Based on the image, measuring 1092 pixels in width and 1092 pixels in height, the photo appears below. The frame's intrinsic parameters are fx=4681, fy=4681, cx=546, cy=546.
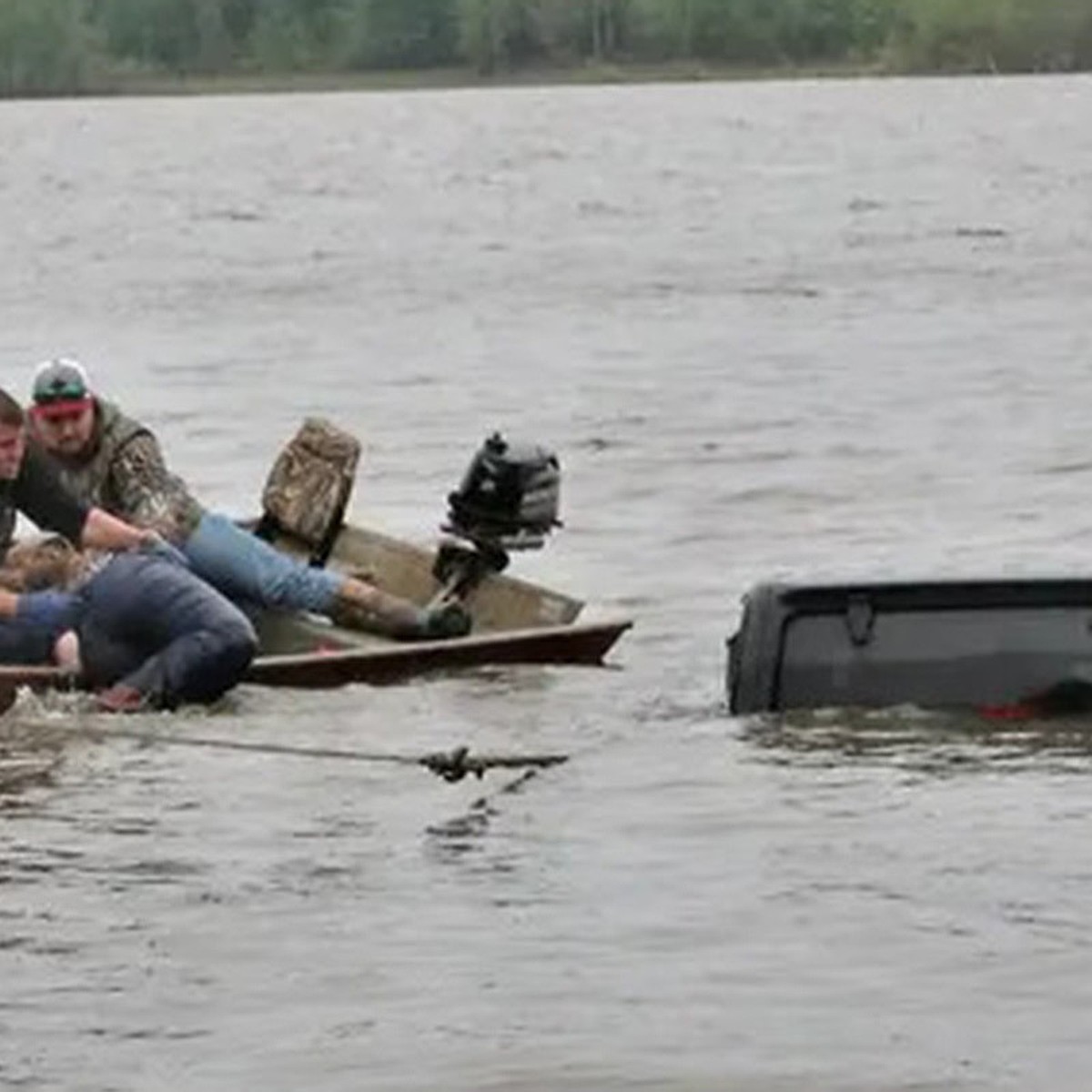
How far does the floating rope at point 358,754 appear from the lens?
45.6 ft

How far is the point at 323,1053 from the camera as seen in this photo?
1093 cm

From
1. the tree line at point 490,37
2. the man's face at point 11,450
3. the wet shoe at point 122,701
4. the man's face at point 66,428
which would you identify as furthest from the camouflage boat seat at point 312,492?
the tree line at point 490,37

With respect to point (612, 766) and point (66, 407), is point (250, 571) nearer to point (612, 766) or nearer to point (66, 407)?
point (66, 407)

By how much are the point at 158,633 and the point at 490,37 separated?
152482 millimetres

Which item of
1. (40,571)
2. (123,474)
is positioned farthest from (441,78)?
(123,474)

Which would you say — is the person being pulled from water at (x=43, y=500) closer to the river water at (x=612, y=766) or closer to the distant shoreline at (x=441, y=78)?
the river water at (x=612, y=766)

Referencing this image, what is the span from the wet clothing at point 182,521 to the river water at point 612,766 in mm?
518

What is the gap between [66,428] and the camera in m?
16.2

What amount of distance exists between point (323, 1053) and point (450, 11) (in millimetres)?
159164

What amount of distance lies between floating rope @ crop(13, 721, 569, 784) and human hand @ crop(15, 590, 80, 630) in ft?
1.73

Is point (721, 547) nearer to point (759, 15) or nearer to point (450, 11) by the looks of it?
point (759, 15)

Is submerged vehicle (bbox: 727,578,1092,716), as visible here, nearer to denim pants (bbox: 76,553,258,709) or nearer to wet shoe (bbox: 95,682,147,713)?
denim pants (bbox: 76,553,258,709)

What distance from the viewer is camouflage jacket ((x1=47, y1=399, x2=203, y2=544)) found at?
16.4m

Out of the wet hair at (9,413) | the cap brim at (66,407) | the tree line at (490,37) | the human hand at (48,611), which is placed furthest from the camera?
the tree line at (490,37)
